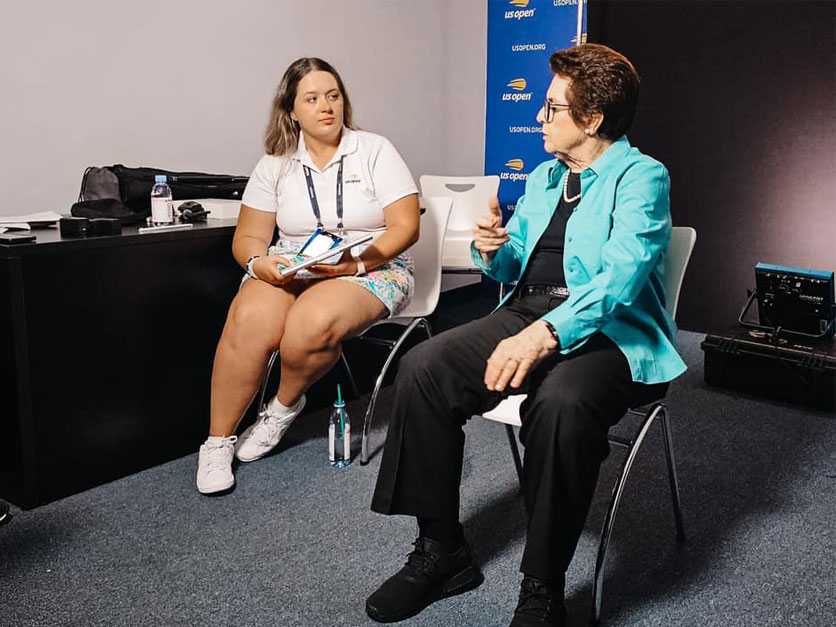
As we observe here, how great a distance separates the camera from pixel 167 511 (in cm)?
234

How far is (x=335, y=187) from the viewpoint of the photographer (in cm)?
274

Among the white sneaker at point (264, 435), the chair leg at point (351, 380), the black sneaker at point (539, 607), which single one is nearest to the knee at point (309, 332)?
the white sneaker at point (264, 435)

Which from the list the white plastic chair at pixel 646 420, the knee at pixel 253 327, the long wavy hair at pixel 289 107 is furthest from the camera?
the long wavy hair at pixel 289 107

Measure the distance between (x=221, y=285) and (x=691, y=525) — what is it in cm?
164

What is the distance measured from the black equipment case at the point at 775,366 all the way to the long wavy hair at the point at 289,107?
1791 mm

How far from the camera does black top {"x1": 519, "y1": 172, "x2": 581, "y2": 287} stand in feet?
6.49

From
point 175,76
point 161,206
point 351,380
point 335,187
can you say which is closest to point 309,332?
point 335,187

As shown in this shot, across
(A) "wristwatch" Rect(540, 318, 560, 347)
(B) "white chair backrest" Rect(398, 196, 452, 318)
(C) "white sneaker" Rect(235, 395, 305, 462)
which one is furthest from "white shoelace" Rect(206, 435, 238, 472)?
(A) "wristwatch" Rect(540, 318, 560, 347)

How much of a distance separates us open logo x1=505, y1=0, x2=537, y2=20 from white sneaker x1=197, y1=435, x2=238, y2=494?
341 centimetres

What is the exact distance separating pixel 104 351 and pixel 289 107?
1.01 m

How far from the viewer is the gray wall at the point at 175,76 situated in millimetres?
3008

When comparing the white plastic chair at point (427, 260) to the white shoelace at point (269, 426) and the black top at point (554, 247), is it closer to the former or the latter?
the white shoelace at point (269, 426)

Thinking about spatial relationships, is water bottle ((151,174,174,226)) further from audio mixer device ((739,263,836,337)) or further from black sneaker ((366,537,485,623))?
audio mixer device ((739,263,836,337))

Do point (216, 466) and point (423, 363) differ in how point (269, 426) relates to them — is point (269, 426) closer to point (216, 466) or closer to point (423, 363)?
point (216, 466)
